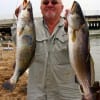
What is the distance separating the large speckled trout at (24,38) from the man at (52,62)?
0.89ft

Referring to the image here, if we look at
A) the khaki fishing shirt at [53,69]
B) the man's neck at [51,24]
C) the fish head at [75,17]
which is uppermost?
the fish head at [75,17]

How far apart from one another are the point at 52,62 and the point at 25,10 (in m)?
0.84

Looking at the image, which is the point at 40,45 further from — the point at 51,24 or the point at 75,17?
the point at 75,17

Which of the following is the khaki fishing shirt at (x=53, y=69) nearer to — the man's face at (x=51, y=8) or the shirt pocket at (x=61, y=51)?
the shirt pocket at (x=61, y=51)

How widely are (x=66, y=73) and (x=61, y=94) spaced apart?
0.30m

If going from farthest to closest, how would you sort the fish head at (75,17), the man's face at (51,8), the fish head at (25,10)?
the man's face at (51,8) < the fish head at (25,10) < the fish head at (75,17)

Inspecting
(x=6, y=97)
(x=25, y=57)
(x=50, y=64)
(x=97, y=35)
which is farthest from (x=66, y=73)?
(x=97, y=35)

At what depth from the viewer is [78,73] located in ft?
19.5

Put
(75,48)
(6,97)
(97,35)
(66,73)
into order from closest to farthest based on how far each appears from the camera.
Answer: (75,48) < (66,73) < (6,97) < (97,35)

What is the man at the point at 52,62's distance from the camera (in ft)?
20.8

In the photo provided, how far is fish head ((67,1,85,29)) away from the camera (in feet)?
19.3

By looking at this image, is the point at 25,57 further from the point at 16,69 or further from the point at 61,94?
the point at 61,94

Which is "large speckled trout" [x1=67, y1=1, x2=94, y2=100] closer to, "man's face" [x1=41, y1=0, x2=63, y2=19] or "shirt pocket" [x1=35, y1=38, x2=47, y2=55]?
"man's face" [x1=41, y1=0, x2=63, y2=19]

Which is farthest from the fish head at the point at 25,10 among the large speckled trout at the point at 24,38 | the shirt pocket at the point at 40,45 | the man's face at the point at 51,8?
the shirt pocket at the point at 40,45
